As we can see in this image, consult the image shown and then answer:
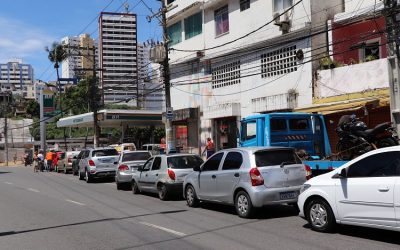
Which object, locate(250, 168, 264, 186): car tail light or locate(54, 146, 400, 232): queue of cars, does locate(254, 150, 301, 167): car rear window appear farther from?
locate(250, 168, 264, 186): car tail light

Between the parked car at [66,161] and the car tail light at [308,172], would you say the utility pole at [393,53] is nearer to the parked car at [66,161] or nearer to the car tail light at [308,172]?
the car tail light at [308,172]

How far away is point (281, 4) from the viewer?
79.9 feet

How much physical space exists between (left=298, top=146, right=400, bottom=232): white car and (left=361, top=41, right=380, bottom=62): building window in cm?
1224

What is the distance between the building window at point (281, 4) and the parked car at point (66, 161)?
1600cm

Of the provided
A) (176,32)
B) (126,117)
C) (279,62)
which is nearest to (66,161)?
(126,117)

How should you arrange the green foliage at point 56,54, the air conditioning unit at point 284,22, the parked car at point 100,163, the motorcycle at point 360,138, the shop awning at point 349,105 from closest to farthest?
the motorcycle at point 360,138
the shop awning at point 349,105
the air conditioning unit at point 284,22
the parked car at point 100,163
the green foliage at point 56,54

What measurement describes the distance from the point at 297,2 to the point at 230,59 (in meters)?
6.42

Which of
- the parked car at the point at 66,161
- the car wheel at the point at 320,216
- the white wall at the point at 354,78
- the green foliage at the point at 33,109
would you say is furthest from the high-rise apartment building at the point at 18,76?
the car wheel at the point at 320,216

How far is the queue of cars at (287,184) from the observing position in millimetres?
7918

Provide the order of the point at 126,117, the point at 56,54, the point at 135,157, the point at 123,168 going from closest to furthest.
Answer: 1. the point at 123,168
2. the point at 135,157
3. the point at 126,117
4. the point at 56,54

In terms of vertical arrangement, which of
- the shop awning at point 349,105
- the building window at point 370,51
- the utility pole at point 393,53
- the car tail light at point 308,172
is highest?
the building window at point 370,51

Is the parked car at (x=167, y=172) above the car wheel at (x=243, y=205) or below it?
above

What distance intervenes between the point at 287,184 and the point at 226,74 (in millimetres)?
18608

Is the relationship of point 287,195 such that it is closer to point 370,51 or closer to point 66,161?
point 370,51
